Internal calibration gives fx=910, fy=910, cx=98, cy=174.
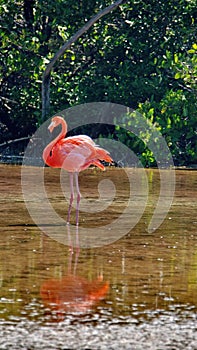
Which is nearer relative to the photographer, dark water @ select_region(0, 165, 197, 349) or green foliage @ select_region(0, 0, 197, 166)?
dark water @ select_region(0, 165, 197, 349)

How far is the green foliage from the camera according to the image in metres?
15.9

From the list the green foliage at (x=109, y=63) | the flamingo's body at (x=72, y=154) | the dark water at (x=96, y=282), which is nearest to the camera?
the dark water at (x=96, y=282)

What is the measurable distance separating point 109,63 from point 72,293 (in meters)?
11.7

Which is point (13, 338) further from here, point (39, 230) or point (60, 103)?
point (60, 103)

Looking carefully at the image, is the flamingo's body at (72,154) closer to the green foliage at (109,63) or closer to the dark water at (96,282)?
the dark water at (96,282)

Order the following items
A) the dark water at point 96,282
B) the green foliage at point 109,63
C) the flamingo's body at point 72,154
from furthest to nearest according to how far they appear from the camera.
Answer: the green foliage at point 109,63
the flamingo's body at point 72,154
the dark water at point 96,282

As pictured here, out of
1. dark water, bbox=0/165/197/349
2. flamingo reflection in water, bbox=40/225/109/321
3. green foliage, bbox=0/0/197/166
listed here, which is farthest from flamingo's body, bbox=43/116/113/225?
Result: green foliage, bbox=0/0/197/166

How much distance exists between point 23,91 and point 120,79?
178cm

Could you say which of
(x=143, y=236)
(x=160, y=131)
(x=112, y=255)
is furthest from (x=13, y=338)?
(x=160, y=131)

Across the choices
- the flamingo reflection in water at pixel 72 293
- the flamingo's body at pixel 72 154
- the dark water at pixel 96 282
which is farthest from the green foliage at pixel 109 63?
the flamingo reflection in water at pixel 72 293

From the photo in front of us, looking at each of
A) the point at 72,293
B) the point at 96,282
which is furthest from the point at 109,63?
the point at 72,293

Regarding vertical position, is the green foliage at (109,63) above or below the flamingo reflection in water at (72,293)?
above

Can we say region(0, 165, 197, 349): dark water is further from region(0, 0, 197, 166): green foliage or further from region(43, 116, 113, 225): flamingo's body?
region(0, 0, 197, 166): green foliage

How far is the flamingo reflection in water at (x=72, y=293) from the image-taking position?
5.31 metres
